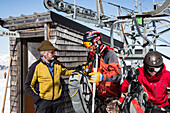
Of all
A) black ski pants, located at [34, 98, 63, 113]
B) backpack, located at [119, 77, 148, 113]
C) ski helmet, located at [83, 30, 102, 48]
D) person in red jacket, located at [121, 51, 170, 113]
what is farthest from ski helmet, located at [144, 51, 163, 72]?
black ski pants, located at [34, 98, 63, 113]

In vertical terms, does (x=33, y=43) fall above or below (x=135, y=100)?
above

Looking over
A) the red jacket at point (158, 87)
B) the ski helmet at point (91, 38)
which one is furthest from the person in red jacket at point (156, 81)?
the ski helmet at point (91, 38)

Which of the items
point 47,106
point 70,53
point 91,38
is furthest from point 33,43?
point 91,38

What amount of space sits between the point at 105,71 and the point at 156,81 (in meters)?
0.81

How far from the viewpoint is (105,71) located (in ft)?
10.3

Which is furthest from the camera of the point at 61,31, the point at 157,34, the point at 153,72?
the point at 157,34

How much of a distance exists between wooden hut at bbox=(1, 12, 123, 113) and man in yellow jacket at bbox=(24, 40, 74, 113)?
1.30m

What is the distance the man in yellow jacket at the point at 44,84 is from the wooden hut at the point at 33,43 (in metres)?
1.30

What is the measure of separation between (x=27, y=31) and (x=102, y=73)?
9.68 feet

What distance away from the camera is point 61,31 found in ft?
16.7

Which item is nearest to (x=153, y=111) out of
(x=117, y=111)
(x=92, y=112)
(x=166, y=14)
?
(x=117, y=111)

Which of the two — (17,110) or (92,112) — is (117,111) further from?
(17,110)

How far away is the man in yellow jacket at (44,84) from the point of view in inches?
137

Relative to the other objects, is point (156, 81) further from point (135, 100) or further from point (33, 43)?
point (33, 43)
